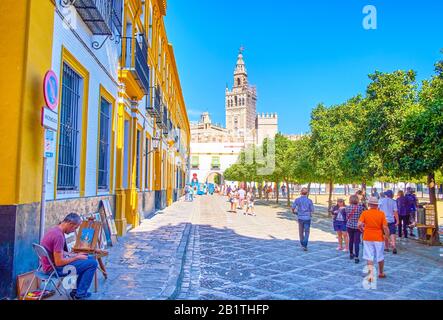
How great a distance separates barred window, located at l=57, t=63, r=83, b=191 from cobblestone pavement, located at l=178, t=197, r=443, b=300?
2824 mm

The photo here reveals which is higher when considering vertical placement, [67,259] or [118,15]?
[118,15]

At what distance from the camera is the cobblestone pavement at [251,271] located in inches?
228

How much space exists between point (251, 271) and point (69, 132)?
14.0ft

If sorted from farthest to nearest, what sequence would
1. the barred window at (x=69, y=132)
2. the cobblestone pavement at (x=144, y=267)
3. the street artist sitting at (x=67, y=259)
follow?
the barred window at (x=69, y=132) < the cobblestone pavement at (x=144, y=267) < the street artist sitting at (x=67, y=259)

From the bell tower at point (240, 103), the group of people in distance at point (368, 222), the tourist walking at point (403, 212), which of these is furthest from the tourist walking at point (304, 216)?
the bell tower at point (240, 103)

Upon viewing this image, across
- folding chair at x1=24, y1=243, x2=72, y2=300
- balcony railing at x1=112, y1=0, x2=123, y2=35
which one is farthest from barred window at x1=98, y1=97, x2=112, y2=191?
folding chair at x1=24, y1=243, x2=72, y2=300

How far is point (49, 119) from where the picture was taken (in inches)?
207

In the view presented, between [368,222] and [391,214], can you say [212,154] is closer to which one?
[391,214]

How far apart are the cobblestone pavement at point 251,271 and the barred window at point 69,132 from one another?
180 cm

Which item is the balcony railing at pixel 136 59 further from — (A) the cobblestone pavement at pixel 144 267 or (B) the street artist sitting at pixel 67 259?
(B) the street artist sitting at pixel 67 259

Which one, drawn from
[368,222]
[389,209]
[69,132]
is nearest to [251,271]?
[368,222]
